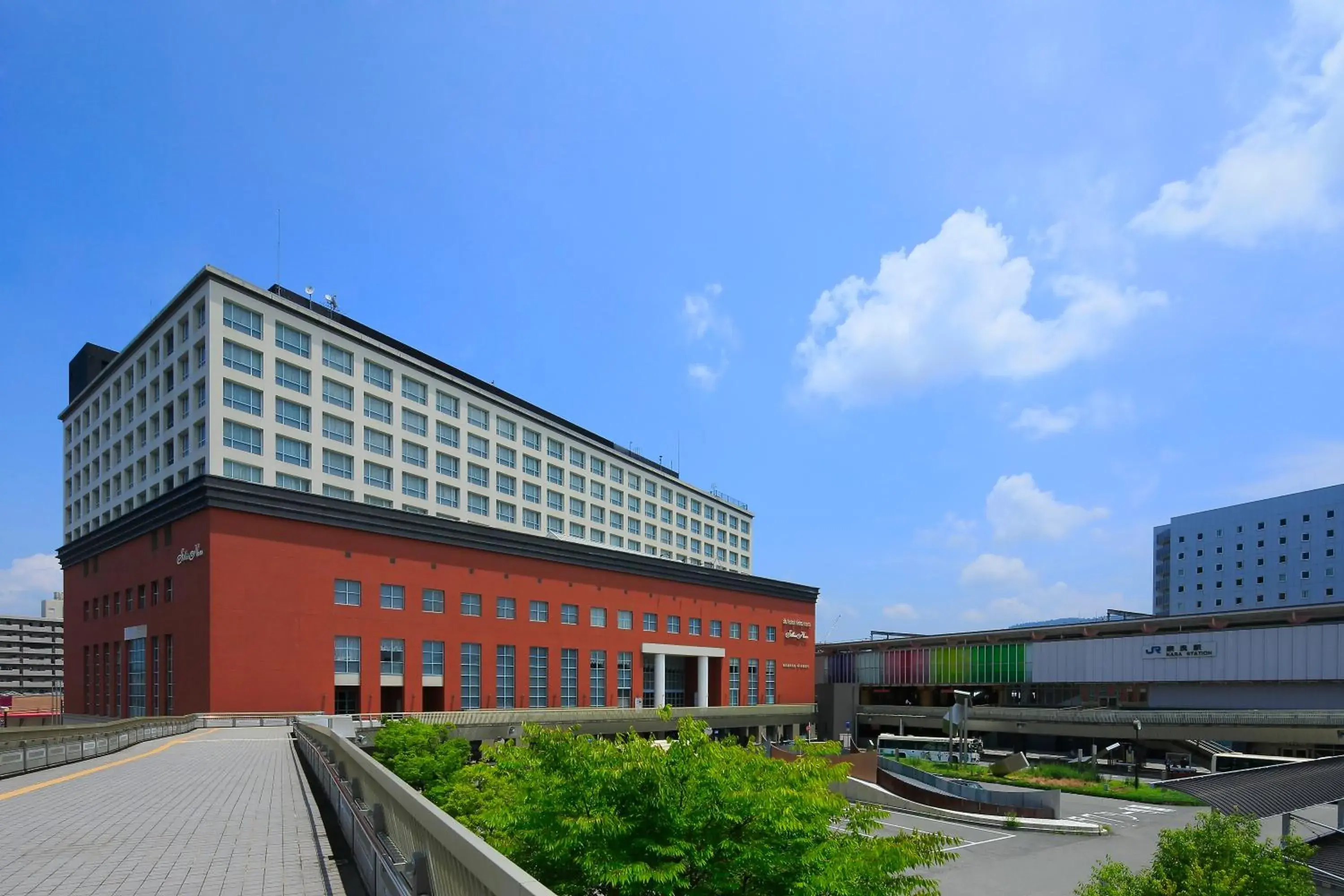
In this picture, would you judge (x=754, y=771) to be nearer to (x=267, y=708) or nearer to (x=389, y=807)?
(x=389, y=807)

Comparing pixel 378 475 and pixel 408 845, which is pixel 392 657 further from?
pixel 408 845

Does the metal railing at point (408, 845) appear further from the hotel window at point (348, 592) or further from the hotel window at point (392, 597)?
the hotel window at point (392, 597)

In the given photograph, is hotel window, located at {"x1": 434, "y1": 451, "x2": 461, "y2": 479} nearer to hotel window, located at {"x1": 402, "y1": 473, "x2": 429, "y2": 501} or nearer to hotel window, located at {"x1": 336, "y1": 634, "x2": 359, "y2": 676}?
hotel window, located at {"x1": 402, "y1": 473, "x2": 429, "y2": 501}

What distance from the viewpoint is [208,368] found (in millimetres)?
55656

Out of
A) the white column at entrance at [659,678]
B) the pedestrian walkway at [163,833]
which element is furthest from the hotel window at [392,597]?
the pedestrian walkway at [163,833]

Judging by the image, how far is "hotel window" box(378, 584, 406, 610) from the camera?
2330 inches

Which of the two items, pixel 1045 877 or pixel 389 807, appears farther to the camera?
pixel 1045 877

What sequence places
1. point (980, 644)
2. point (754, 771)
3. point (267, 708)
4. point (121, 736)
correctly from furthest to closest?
point (980, 644) → point (267, 708) → point (121, 736) → point (754, 771)

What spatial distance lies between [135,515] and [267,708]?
18.7 metres

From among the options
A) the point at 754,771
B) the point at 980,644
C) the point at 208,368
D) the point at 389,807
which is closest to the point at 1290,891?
the point at 754,771

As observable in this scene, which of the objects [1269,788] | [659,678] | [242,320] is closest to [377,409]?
[242,320]

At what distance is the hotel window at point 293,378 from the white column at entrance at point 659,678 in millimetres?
38291

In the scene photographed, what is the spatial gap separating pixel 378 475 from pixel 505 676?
58.8 ft

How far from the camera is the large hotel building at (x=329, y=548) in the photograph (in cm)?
5341
